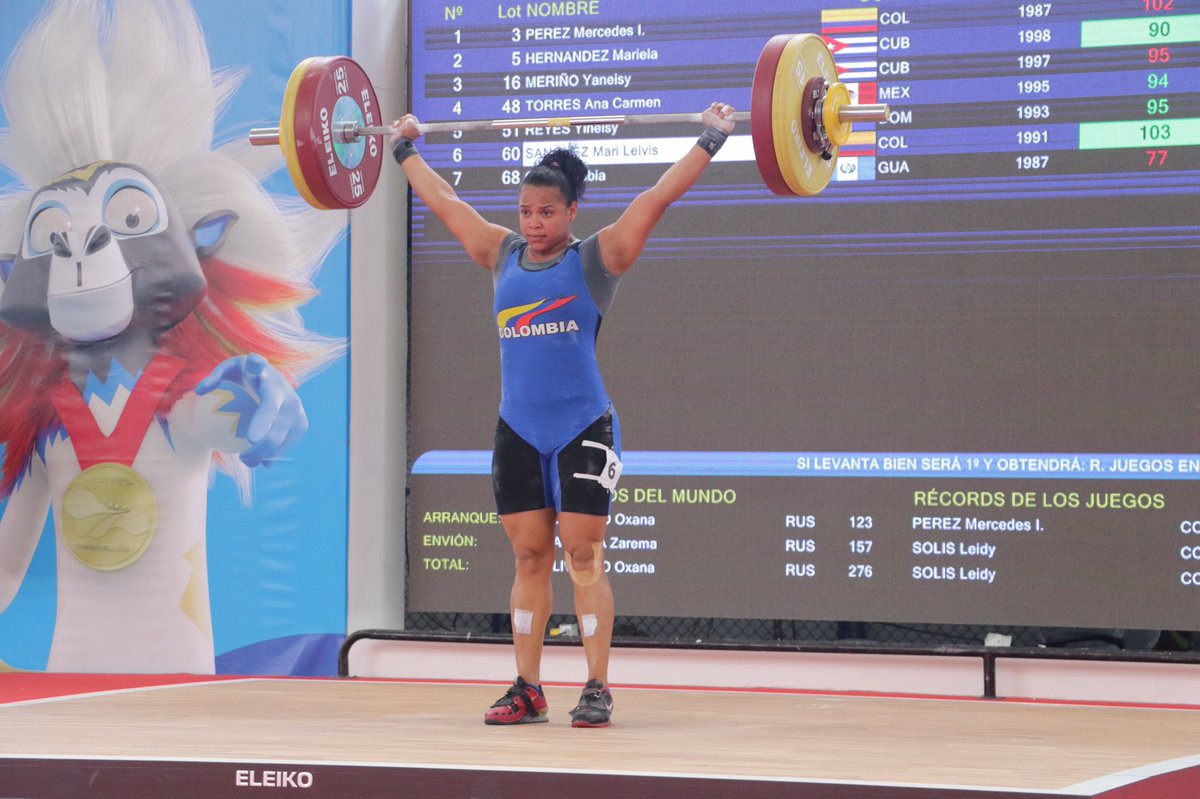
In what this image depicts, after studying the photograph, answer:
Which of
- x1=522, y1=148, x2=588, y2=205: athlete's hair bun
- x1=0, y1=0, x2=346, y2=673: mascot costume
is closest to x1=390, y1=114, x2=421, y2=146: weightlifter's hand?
x1=522, y1=148, x2=588, y2=205: athlete's hair bun

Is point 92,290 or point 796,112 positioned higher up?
point 796,112

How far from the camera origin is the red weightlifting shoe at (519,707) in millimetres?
3168

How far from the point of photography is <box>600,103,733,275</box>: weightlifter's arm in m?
3.10

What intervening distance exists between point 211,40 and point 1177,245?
3180mm

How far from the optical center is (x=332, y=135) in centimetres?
364

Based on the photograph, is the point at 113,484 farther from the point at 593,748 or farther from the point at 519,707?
the point at 593,748

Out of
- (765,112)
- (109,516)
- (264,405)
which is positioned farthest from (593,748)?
(109,516)

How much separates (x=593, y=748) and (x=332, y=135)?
69.1 inches

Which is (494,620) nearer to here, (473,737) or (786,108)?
(473,737)

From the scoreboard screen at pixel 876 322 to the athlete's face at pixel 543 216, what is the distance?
1.19m

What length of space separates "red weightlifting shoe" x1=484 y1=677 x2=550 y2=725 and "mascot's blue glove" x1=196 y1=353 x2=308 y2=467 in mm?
1791

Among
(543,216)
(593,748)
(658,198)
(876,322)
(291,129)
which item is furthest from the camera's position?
(876,322)

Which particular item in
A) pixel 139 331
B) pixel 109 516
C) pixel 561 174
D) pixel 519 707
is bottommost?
pixel 519 707

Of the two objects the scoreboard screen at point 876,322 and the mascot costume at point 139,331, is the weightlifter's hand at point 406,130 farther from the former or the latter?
the mascot costume at point 139,331
